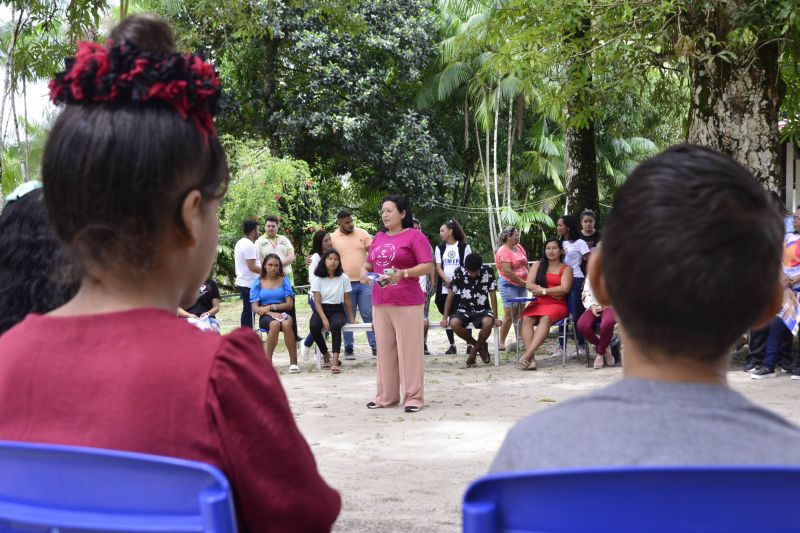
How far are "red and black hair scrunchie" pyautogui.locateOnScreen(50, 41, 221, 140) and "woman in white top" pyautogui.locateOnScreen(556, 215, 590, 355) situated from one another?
10282mm

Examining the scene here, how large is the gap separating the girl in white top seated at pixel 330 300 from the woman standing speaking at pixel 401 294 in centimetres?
304

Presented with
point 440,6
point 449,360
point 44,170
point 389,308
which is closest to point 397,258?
point 389,308

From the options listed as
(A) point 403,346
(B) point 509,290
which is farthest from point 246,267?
(A) point 403,346

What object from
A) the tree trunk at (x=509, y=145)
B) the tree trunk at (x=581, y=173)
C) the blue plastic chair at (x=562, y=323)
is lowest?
the blue plastic chair at (x=562, y=323)

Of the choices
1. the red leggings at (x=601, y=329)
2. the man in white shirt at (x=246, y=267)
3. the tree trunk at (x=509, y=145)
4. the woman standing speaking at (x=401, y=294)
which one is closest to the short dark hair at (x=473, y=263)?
the red leggings at (x=601, y=329)

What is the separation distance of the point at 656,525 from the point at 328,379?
10042 millimetres

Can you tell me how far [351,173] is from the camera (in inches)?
1091

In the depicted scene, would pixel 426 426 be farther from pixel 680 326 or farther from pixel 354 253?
pixel 680 326

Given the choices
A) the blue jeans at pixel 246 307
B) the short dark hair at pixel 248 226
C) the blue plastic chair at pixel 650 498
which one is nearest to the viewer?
the blue plastic chair at pixel 650 498

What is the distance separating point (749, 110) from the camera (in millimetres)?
10984

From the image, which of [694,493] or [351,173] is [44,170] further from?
[351,173]

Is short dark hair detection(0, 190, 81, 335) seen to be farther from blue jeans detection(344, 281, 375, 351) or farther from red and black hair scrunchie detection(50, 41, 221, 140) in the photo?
blue jeans detection(344, 281, 375, 351)

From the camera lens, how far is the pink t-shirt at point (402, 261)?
8.42 metres

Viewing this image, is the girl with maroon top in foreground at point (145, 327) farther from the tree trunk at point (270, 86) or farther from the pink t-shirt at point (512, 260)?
the tree trunk at point (270, 86)
